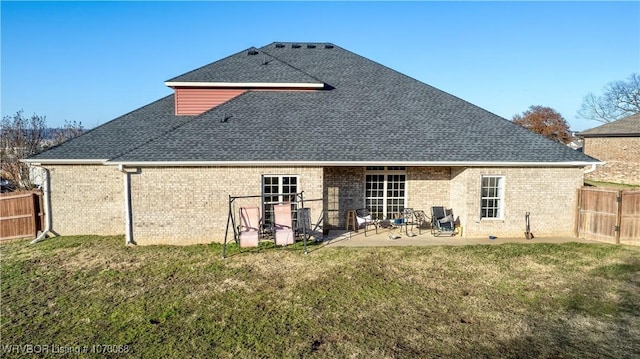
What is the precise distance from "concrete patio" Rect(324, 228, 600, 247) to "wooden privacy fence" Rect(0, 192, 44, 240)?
10.9 metres

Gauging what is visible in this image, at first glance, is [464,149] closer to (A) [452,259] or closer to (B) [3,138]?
(A) [452,259]

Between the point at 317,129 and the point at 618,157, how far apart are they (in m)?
30.3

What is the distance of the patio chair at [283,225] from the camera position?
12.5m

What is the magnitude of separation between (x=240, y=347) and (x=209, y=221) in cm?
708

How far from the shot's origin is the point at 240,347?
21.3ft

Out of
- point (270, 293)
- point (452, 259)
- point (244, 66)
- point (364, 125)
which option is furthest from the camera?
point (244, 66)

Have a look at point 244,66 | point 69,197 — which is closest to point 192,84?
point 244,66

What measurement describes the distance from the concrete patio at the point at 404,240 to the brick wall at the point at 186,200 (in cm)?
334

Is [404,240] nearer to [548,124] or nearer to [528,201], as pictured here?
[528,201]

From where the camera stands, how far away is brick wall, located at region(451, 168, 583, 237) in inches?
532

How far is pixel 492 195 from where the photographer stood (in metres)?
13.7

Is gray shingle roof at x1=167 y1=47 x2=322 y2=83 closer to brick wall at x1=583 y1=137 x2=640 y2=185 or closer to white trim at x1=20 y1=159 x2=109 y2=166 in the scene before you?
white trim at x1=20 y1=159 x2=109 y2=166

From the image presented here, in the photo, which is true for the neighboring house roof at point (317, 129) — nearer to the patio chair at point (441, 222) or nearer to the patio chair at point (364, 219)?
the patio chair at point (441, 222)

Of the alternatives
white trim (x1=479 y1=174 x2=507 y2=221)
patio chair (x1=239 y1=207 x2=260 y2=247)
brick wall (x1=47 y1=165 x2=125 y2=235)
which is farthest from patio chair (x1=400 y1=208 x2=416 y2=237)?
brick wall (x1=47 y1=165 x2=125 y2=235)
